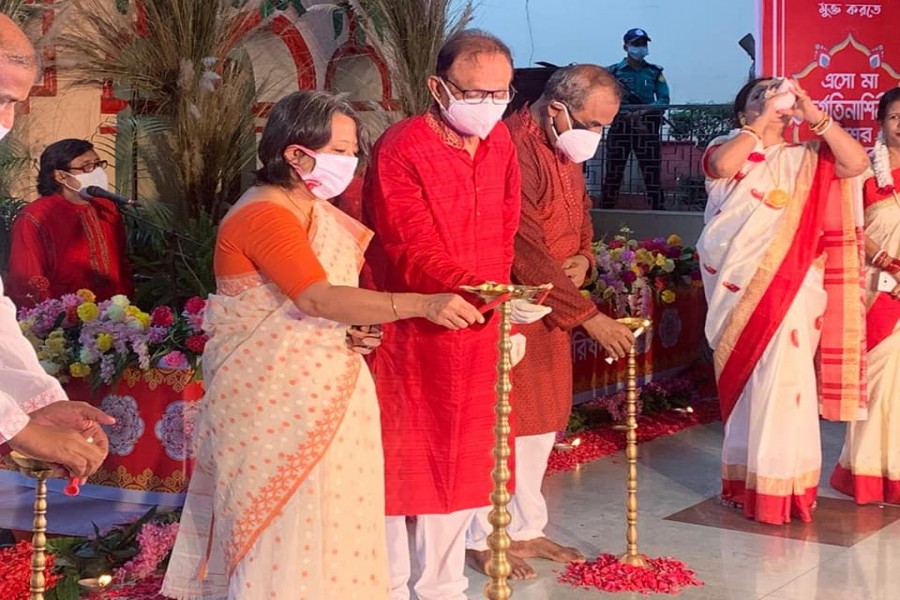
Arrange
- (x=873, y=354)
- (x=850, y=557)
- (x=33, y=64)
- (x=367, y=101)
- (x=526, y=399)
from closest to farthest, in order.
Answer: (x=33, y=64), (x=526, y=399), (x=850, y=557), (x=873, y=354), (x=367, y=101)

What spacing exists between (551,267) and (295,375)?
143cm

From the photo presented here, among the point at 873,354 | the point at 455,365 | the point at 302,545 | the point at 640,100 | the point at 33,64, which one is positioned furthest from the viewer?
the point at 640,100

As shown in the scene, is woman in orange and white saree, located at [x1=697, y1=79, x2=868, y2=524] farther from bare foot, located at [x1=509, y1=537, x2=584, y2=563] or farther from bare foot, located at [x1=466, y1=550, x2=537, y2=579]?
bare foot, located at [x1=466, y1=550, x2=537, y2=579]

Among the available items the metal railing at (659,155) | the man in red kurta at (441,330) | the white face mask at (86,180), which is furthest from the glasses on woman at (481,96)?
the metal railing at (659,155)

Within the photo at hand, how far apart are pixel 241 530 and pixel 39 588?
1.54ft

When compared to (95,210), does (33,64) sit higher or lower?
higher

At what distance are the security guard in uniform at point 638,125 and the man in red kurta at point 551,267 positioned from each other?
580cm

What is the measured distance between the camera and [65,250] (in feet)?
19.8

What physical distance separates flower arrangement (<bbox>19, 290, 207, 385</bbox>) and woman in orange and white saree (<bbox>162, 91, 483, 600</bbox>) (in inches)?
67.3

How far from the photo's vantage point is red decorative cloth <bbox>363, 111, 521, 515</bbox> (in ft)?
12.6

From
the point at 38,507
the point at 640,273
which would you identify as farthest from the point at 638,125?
the point at 38,507

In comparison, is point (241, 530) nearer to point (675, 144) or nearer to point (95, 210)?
point (95, 210)

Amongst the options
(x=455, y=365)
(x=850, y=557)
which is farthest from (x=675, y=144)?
(x=455, y=365)

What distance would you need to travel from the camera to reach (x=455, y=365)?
12.7 feet
